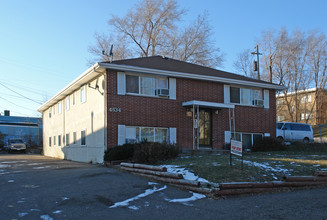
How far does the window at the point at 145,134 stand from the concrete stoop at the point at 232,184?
5.10m

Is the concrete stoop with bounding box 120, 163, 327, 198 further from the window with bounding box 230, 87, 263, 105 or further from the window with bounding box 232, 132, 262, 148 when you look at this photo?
the window with bounding box 230, 87, 263, 105

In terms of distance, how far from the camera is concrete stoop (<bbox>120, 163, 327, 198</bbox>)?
27.7 ft

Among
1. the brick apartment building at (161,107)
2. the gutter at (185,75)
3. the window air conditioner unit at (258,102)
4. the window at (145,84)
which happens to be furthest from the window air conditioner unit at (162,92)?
the window air conditioner unit at (258,102)

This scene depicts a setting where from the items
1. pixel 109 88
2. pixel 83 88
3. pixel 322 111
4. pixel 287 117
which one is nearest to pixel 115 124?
pixel 109 88

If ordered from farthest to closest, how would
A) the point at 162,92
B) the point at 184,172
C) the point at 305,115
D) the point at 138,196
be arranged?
the point at 305,115 < the point at 162,92 < the point at 184,172 < the point at 138,196

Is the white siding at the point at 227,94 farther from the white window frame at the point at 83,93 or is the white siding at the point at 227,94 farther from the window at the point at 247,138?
the white window frame at the point at 83,93

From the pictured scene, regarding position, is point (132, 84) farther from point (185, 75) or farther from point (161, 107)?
point (185, 75)

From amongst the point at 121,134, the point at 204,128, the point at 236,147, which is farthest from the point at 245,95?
the point at 236,147

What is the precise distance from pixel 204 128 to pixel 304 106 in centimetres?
3120

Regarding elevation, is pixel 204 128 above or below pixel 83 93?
below

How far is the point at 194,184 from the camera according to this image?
29.1 feet

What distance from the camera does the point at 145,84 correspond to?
661 inches

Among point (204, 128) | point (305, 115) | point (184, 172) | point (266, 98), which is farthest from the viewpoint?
point (305, 115)

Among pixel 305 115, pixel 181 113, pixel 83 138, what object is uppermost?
pixel 305 115
